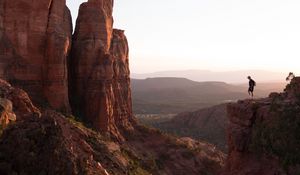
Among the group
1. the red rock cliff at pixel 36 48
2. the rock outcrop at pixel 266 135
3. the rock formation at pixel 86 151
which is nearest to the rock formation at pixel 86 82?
the red rock cliff at pixel 36 48

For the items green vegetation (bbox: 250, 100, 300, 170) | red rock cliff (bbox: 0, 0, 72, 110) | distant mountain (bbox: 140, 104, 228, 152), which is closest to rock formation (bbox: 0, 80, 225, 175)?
red rock cliff (bbox: 0, 0, 72, 110)

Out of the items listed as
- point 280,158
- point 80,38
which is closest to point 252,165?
point 280,158

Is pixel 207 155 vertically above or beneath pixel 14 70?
beneath

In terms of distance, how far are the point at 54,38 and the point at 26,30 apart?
256cm

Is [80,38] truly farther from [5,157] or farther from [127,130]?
[5,157]

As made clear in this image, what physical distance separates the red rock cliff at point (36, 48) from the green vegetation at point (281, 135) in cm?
2368

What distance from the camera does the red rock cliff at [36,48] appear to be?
123ft

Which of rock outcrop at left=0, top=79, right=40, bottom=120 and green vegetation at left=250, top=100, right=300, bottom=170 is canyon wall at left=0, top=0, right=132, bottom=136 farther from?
green vegetation at left=250, top=100, right=300, bottom=170

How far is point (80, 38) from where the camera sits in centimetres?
4497

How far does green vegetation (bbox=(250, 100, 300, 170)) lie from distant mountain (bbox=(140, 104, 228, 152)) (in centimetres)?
5306

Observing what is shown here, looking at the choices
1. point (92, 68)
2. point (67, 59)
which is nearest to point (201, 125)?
point (92, 68)

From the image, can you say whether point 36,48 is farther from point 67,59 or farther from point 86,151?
point 86,151

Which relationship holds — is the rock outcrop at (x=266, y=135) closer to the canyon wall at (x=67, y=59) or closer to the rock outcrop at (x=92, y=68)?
the canyon wall at (x=67, y=59)

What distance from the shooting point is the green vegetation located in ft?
59.8
